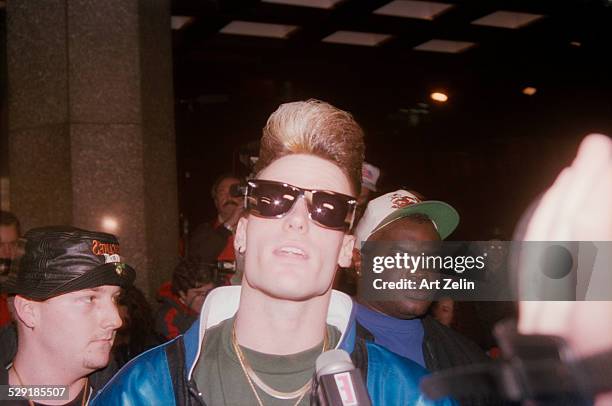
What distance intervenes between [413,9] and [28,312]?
551 cm

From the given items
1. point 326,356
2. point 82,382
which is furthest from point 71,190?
point 326,356

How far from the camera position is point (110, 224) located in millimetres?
3660

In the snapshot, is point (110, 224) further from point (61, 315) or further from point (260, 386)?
point (260, 386)

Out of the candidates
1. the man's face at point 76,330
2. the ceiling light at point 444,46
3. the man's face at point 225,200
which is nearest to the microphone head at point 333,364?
the man's face at point 76,330

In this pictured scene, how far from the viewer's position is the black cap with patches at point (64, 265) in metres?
1.68

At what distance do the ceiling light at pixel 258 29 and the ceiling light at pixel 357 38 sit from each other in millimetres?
444

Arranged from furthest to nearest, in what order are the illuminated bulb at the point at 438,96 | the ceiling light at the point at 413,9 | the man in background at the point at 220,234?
the illuminated bulb at the point at 438,96 → the ceiling light at the point at 413,9 → the man in background at the point at 220,234

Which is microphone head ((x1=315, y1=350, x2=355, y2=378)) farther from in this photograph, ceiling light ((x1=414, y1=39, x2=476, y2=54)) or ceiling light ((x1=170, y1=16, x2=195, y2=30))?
ceiling light ((x1=414, y1=39, x2=476, y2=54))

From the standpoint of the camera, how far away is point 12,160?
3.80 m

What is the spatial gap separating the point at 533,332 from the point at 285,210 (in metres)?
0.85

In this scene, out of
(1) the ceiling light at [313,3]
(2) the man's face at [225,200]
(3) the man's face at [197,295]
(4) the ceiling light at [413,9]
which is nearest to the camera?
(3) the man's face at [197,295]

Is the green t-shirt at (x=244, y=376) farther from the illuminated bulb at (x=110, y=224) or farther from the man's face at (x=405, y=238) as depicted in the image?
the illuminated bulb at (x=110, y=224)

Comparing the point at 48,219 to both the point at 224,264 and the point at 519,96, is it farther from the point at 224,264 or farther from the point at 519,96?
the point at 519,96

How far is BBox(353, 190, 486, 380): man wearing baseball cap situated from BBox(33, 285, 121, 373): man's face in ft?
2.63
